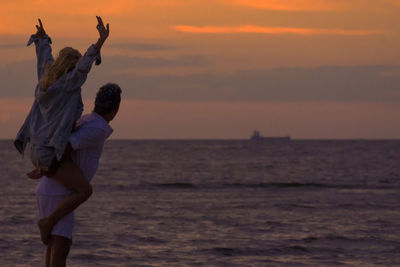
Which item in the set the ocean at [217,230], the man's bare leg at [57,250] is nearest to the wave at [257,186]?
the ocean at [217,230]

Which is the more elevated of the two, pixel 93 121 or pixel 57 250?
pixel 93 121

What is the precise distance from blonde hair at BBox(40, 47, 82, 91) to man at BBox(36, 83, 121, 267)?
0.25 meters

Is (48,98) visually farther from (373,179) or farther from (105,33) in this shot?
(373,179)

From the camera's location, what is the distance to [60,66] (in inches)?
179

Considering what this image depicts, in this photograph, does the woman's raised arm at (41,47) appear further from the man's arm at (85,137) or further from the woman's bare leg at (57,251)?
the woman's bare leg at (57,251)

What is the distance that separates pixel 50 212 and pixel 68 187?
21cm

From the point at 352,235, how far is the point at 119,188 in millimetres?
20351

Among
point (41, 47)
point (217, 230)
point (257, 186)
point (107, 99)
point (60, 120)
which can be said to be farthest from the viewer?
point (257, 186)

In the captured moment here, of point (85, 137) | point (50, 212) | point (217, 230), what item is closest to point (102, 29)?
point (85, 137)

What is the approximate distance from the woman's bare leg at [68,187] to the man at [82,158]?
4cm

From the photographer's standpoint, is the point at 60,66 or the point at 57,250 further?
the point at 57,250

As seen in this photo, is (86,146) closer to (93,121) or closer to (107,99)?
(93,121)

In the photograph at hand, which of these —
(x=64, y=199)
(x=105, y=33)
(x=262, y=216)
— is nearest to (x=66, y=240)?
(x=64, y=199)

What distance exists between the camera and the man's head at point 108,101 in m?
4.63
